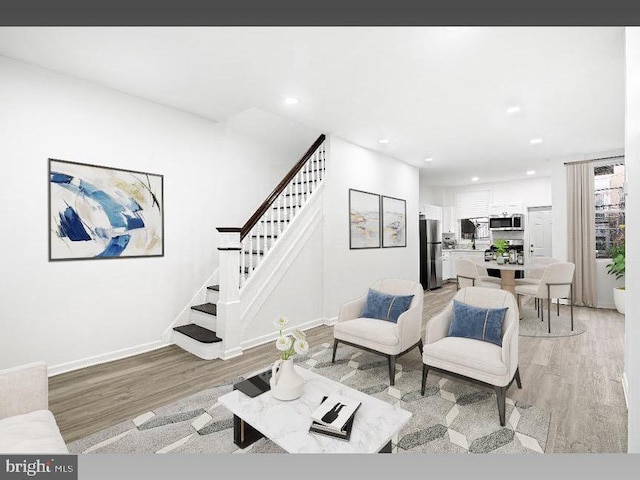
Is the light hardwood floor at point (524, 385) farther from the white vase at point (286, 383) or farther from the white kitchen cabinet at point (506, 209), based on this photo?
the white kitchen cabinet at point (506, 209)

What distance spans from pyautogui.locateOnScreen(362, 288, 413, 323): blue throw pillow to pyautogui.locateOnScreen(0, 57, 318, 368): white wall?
2215mm

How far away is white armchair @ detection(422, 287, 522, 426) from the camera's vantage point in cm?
223

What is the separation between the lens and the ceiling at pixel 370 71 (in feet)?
7.84

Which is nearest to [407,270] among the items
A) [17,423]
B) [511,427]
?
[511,427]

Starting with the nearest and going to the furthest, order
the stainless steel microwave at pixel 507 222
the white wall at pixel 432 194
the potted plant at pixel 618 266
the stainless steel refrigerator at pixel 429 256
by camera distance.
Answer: the potted plant at pixel 618 266, the stainless steel refrigerator at pixel 429 256, the stainless steel microwave at pixel 507 222, the white wall at pixel 432 194

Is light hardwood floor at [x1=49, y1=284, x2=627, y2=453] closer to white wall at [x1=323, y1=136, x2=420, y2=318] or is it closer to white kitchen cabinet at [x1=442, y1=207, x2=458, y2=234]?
white wall at [x1=323, y1=136, x2=420, y2=318]

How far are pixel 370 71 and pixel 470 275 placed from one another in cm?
341

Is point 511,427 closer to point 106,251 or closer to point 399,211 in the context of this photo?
point 106,251

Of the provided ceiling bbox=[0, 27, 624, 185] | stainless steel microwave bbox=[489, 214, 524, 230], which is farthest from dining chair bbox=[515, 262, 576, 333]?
stainless steel microwave bbox=[489, 214, 524, 230]

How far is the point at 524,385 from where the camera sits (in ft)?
Answer: 9.18

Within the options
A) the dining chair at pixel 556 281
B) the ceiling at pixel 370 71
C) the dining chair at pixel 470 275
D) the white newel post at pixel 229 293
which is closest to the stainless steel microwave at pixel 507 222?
the dining chair at pixel 470 275

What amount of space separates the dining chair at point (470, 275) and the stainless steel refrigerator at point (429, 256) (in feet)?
7.53

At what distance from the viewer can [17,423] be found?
155cm

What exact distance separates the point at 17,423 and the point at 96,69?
9.14 feet
